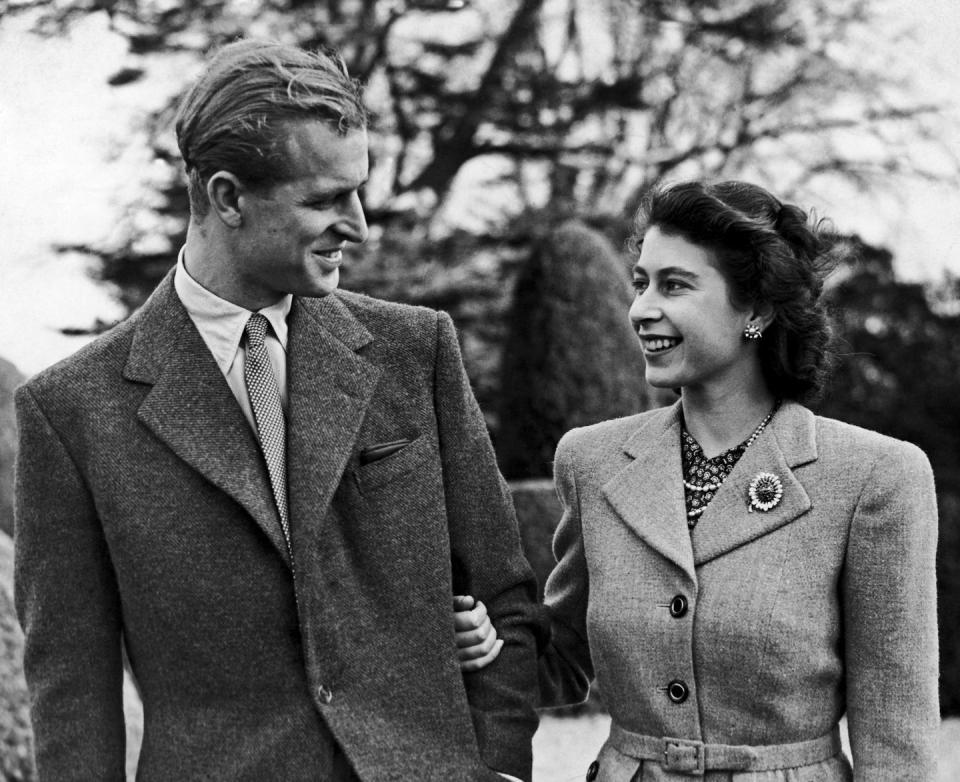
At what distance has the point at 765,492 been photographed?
2635 millimetres

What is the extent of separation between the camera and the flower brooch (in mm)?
2621

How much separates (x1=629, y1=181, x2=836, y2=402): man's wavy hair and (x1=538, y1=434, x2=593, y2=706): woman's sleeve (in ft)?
1.71

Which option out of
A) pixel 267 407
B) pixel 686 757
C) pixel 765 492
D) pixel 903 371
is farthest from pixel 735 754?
pixel 903 371

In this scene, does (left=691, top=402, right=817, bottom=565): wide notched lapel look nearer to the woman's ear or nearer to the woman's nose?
the woman's ear

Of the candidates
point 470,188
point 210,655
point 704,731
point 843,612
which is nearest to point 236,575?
point 210,655

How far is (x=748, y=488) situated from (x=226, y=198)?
3.95 feet

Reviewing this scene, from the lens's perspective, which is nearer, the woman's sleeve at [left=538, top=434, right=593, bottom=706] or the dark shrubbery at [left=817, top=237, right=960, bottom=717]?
the woman's sleeve at [left=538, top=434, right=593, bottom=706]

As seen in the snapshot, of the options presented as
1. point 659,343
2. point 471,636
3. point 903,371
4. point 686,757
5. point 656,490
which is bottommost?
point 903,371

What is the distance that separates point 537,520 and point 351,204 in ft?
18.2

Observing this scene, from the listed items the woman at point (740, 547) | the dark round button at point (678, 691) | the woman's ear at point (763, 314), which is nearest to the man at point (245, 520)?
the woman at point (740, 547)

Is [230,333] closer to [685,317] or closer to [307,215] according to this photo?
[307,215]

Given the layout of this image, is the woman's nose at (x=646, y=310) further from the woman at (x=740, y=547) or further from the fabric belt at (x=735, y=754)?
the fabric belt at (x=735, y=754)

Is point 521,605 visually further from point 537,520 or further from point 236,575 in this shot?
point 537,520

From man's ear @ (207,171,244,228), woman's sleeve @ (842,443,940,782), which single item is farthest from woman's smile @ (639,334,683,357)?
man's ear @ (207,171,244,228)
